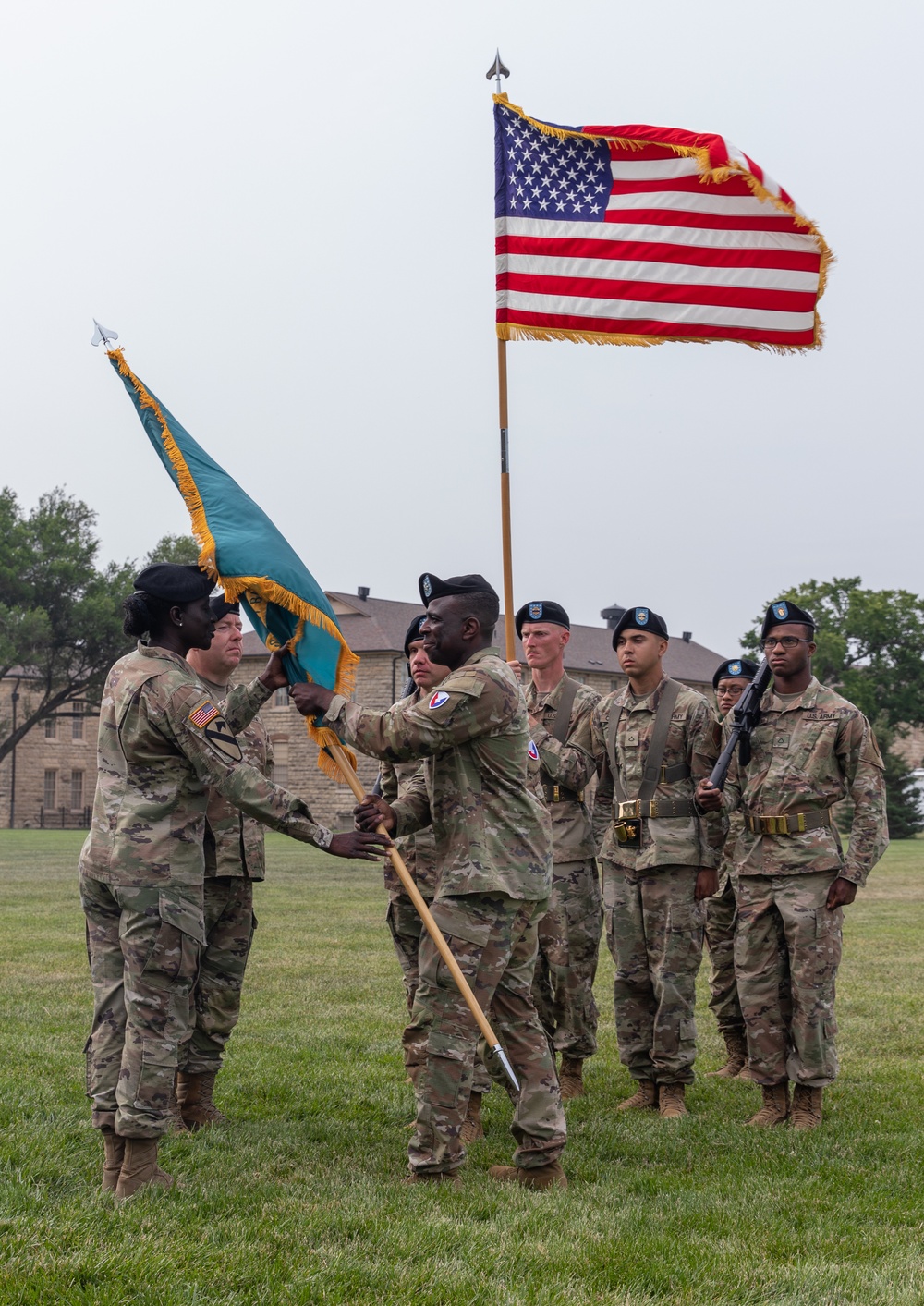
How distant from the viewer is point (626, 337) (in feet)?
27.1

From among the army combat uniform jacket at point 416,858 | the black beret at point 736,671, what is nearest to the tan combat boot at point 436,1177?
the army combat uniform jacket at point 416,858

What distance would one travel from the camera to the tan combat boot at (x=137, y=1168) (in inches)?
197

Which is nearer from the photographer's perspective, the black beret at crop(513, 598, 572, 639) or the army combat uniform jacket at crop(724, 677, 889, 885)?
the army combat uniform jacket at crop(724, 677, 889, 885)

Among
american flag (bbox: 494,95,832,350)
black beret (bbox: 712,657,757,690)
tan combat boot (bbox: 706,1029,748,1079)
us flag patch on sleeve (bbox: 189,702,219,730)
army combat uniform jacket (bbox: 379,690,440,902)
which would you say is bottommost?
tan combat boot (bbox: 706,1029,748,1079)

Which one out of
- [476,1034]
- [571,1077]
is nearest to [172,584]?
[476,1034]

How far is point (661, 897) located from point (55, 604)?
4818cm

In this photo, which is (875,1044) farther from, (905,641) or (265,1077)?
(905,641)

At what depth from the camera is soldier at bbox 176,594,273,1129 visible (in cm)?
660

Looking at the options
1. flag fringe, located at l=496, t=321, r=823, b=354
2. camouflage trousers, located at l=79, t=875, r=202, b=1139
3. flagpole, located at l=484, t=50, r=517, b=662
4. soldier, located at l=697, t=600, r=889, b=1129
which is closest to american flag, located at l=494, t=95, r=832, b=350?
flag fringe, located at l=496, t=321, r=823, b=354

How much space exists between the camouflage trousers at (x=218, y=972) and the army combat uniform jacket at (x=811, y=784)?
2.82 meters

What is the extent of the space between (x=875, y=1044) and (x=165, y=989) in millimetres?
5903

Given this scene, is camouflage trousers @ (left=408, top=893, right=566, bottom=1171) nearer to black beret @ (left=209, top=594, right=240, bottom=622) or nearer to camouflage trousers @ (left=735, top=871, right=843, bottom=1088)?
black beret @ (left=209, top=594, right=240, bottom=622)

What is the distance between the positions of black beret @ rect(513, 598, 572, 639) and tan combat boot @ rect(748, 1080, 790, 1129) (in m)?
2.90

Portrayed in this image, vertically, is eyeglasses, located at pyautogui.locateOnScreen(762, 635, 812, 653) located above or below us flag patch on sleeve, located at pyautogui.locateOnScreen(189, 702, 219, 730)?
above
